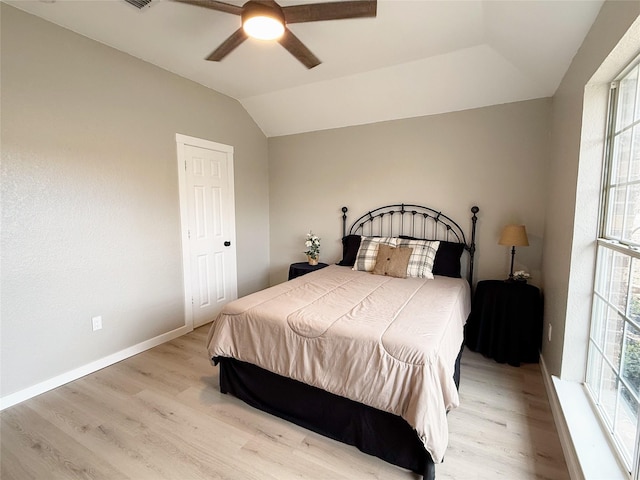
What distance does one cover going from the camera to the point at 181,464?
1.59 metres

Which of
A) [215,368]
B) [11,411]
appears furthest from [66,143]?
[215,368]

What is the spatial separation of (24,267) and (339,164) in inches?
124

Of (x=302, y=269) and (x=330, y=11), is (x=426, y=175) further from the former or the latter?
(x=330, y=11)

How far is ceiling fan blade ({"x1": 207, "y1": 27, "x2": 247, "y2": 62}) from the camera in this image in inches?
72.5

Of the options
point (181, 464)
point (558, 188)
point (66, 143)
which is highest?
point (66, 143)

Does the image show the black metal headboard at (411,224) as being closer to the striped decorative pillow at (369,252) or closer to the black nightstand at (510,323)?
the striped decorative pillow at (369,252)

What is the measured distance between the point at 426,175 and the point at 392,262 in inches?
43.8

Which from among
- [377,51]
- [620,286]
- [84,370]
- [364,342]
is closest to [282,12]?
[377,51]

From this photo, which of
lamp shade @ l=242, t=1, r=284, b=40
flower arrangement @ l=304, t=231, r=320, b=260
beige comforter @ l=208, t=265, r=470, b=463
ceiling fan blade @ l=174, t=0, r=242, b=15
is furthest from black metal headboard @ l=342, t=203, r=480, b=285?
ceiling fan blade @ l=174, t=0, r=242, b=15

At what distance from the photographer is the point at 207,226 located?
345 cm

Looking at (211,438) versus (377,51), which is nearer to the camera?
(211,438)

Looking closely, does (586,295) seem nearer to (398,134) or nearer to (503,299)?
(503,299)

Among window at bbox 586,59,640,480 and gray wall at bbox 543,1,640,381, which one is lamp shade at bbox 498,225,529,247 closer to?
gray wall at bbox 543,1,640,381

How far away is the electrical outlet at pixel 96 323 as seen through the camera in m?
2.50
